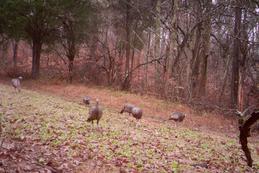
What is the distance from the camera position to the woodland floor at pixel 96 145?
8.81 metres

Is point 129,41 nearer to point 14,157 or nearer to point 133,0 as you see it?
point 133,0

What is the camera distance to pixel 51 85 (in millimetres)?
24438

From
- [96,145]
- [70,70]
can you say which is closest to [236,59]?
[70,70]

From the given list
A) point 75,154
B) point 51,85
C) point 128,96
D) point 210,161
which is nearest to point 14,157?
point 75,154

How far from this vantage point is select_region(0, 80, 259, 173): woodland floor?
28.9 feet

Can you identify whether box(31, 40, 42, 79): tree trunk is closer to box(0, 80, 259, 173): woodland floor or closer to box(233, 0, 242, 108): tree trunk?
box(0, 80, 259, 173): woodland floor

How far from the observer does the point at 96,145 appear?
33.3 feet

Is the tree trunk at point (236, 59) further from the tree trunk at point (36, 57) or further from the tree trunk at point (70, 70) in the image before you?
the tree trunk at point (36, 57)

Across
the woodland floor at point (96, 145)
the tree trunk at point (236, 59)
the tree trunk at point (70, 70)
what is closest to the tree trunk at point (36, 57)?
the tree trunk at point (70, 70)

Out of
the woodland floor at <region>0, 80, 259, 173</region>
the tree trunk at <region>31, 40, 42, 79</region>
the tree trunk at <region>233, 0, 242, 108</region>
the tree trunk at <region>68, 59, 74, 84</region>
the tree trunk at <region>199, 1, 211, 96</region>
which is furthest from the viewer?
the tree trunk at <region>31, 40, 42, 79</region>

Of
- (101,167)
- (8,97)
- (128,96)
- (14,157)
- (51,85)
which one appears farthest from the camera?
(51,85)

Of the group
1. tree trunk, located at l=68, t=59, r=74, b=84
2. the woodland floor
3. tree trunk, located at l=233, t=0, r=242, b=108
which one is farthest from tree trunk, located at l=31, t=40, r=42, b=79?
tree trunk, located at l=233, t=0, r=242, b=108

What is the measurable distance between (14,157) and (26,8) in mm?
19006

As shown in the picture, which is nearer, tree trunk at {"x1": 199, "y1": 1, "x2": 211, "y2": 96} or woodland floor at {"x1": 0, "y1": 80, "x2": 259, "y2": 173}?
woodland floor at {"x1": 0, "y1": 80, "x2": 259, "y2": 173}
